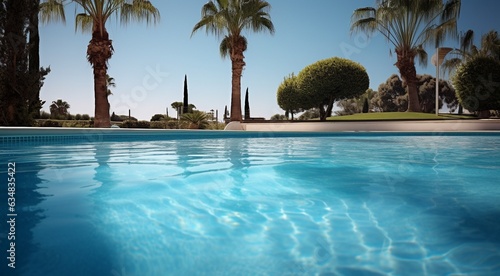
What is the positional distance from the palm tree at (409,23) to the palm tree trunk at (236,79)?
7.10 m

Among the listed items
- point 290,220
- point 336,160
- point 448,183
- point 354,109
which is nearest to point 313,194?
point 290,220

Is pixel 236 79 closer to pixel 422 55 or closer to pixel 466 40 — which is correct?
pixel 422 55

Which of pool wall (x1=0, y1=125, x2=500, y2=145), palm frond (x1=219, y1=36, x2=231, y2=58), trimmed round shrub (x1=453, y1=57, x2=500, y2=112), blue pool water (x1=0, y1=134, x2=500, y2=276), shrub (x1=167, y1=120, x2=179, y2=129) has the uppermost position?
palm frond (x1=219, y1=36, x2=231, y2=58)

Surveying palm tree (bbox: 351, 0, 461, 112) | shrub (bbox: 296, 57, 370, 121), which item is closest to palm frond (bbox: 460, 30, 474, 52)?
palm tree (bbox: 351, 0, 461, 112)

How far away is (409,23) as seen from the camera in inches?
768

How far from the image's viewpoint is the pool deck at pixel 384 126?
15.1 m

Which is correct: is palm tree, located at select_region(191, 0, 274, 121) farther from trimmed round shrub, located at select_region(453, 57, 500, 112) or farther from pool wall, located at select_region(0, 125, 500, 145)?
trimmed round shrub, located at select_region(453, 57, 500, 112)

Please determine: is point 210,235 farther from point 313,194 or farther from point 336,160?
point 336,160

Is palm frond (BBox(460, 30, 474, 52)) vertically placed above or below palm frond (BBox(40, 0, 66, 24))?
above

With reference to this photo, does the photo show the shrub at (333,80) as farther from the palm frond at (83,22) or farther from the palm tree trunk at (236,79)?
the palm frond at (83,22)

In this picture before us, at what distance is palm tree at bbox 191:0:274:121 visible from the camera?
17438 mm

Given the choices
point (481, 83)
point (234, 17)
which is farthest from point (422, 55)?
point (234, 17)

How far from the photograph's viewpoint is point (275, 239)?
1.95 m

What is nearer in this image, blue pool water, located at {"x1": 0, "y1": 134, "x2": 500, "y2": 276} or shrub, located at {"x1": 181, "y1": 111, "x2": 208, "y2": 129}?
blue pool water, located at {"x1": 0, "y1": 134, "x2": 500, "y2": 276}
